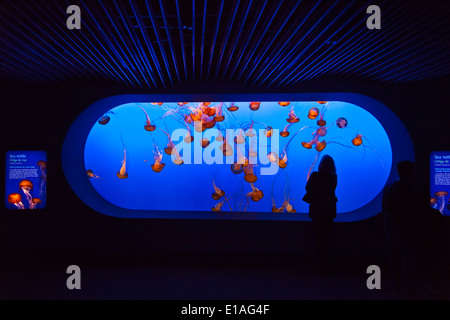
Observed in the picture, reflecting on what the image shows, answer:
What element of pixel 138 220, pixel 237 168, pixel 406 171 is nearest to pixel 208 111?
pixel 237 168

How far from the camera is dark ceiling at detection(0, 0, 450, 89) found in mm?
2818

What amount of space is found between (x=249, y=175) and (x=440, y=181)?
3.39 meters

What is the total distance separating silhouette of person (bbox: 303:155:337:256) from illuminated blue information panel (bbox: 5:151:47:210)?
4.58 metres

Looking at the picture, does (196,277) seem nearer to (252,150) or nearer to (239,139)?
(252,150)

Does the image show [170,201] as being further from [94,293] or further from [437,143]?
[437,143]

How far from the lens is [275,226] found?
193 inches

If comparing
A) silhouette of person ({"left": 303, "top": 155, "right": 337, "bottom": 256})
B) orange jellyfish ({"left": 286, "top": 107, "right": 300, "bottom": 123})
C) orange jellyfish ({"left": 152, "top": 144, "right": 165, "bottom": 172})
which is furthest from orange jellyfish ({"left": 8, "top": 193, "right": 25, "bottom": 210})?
orange jellyfish ({"left": 286, "top": 107, "right": 300, "bottom": 123})

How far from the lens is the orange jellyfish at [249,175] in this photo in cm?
633

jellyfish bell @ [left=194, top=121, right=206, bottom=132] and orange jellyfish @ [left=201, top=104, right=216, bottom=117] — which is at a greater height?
orange jellyfish @ [left=201, top=104, right=216, bottom=117]

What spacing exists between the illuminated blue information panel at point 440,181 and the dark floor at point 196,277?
1318 millimetres

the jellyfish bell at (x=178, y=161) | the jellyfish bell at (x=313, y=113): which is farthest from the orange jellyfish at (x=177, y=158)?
the jellyfish bell at (x=313, y=113)

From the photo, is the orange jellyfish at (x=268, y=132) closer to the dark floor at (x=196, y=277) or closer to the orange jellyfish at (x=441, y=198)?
the dark floor at (x=196, y=277)

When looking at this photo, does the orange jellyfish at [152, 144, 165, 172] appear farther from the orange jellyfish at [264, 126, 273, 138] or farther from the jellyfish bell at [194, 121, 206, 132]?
the orange jellyfish at [264, 126, 273, 138]

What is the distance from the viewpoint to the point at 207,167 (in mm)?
6406
